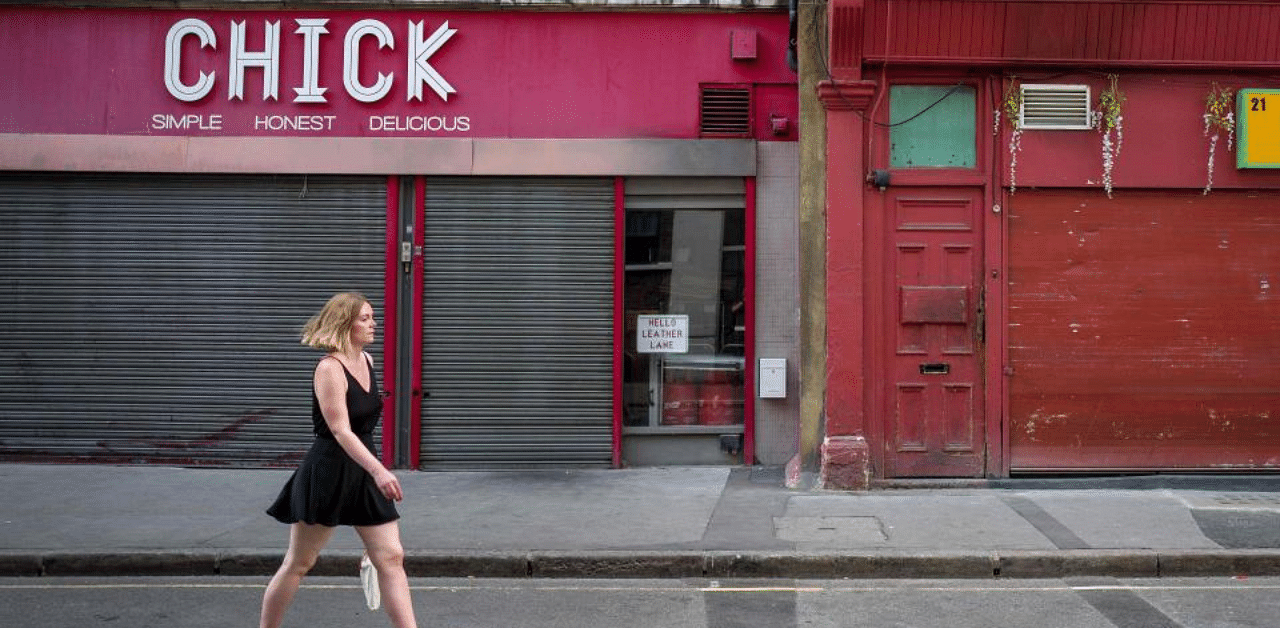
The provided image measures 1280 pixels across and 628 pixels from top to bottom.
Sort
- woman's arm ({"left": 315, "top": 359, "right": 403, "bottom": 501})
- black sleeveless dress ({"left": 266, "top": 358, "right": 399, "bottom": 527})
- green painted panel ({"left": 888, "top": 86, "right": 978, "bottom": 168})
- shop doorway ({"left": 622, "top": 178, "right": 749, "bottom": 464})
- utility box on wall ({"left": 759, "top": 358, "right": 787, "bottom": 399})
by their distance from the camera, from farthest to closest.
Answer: shop doorway ({"left": 622, "top": 178, "right": 749, "bottom": 464})
utility box on wall ({"left": 759, "top": 358, "right": 787, "bottom": 399})
green painted panel ({"left": 888, "top": 86, "right": 978, "bottom": 168})
black sleeveless dress ({"left": 266, "top": 358, "right": 399, "bottom": 527})
woman's arm ({"left": 315, "top": 359, "right": 403, "bottom": 501})

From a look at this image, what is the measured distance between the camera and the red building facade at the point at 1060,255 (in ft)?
32.9

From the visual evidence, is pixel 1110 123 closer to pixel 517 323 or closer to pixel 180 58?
pixel 517 323

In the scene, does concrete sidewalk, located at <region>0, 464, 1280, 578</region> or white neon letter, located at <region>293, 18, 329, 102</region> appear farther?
white neon letter, located at <region>293, 18, 329, 102</region>

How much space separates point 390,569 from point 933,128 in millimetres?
7186

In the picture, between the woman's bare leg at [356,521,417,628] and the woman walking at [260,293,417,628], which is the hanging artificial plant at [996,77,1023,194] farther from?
the woman's bare leg at [356,521,417,628]

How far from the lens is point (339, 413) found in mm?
4992

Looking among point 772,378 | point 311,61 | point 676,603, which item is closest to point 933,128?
point 772,378

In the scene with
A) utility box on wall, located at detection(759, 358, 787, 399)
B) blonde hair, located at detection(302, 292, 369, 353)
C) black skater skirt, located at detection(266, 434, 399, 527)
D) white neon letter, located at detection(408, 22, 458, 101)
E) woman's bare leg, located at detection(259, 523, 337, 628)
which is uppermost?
white neon letter, located at detection(408, 22, 458, 101)

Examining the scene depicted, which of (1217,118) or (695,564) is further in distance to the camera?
(1217,118)

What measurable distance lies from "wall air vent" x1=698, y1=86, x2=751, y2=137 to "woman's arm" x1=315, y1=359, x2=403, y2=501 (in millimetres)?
Result: 6725

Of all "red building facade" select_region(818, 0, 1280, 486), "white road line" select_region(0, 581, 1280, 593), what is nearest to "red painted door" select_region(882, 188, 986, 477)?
"red building facade" select_region(818, 0, 1280, 486)

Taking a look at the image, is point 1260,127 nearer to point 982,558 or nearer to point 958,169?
point 958,169

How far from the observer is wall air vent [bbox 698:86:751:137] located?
11.1 m

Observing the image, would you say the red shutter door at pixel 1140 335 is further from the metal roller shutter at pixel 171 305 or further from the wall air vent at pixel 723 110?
the metal roller shutter at pixel 171 305
